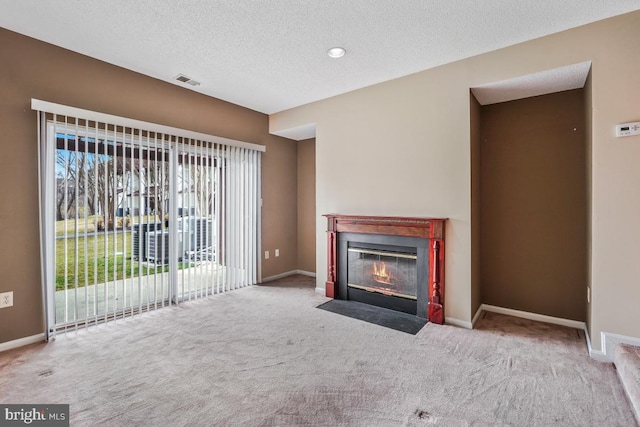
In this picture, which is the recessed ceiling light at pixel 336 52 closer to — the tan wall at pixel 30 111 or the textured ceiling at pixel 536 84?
the textured ceiling at pixel 536 84

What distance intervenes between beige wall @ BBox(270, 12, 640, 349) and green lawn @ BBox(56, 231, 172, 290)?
2.28 meters

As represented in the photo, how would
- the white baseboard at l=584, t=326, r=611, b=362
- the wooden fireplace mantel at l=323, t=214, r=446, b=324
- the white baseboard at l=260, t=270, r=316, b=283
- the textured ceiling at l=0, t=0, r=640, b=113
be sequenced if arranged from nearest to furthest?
the textured ceiling at l=0, t=0, r=640, b=113
the white baseboard at l=584, t=326, r=611, b=362
the wooden fireplace mantel at l=323, t=214, r=446, b=324
the white baseboard at l=260, t=270, r=316, b=283

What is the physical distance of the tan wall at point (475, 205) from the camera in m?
3.05

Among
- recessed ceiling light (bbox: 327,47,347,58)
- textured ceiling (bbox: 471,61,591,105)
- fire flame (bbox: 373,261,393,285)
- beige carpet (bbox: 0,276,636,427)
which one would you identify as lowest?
beige carpet (bbox: 0,276,636,427)

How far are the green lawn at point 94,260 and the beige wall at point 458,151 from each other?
228 centimetres

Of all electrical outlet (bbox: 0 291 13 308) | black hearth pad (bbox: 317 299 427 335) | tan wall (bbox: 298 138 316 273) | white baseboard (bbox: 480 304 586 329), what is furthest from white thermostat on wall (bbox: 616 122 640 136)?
electrical outlet (bbox: 0 291 13 308)

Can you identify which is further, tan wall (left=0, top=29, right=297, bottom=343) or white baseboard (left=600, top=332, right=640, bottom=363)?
tan wall (left=0, top=29, right=297, bottom=343)

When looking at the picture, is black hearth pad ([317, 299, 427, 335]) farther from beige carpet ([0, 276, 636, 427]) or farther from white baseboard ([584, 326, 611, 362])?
white baseboard ([584, 326, 611, 362])

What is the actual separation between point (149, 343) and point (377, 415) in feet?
6.61

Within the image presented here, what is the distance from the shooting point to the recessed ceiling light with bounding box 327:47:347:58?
276cm

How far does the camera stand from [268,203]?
4793 millimetres

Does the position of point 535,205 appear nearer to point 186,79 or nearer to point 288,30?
point 288,30

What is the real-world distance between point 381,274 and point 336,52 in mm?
2424

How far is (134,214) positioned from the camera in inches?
127
